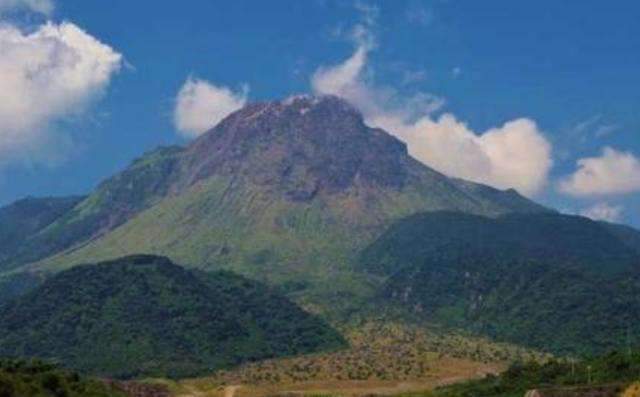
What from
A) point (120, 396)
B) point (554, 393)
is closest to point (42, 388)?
point (120, 396)

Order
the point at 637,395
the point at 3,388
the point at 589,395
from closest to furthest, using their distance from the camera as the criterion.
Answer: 1. the point at 3,388
2. the point at 637,395
3. the point at 589,395

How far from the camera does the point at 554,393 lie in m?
190

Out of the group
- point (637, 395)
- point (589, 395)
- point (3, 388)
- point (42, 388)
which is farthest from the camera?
point (589, 395)

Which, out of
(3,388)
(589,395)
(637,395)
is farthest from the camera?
(589,395)

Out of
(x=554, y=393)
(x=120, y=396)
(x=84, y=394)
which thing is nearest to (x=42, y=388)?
(x=84, y=394)

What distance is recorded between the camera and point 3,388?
144m

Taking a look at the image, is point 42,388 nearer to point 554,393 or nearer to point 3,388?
point 3,388

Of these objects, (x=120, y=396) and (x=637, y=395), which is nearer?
(x=637, y=395)

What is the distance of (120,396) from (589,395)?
84.3 metres

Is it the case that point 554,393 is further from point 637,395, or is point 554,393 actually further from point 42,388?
→ point 42,388

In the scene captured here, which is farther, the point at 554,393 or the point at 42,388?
the point at 554,393

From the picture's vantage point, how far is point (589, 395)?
18725 centimetres

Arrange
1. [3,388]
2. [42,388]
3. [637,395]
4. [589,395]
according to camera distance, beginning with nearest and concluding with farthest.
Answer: [3,388] < [42,388] < [637,395] < [589,395]

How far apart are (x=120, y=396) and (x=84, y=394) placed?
2027cm
